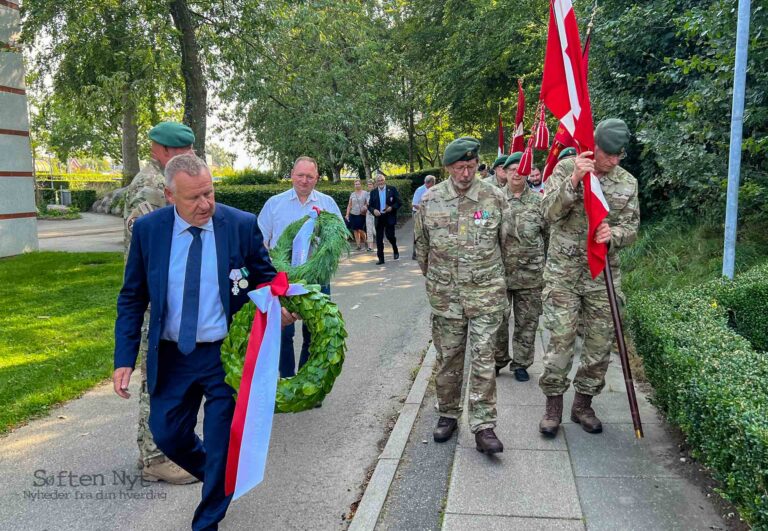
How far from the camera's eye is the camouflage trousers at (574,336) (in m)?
4.54

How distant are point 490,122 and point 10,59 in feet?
60.7

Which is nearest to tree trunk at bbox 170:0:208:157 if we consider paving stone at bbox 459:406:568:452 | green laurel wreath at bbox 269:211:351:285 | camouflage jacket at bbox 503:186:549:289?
green laurel wreath at bbox 269:211:351:285

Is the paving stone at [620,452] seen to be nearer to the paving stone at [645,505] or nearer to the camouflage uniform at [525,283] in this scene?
the paving stone at [645,505]

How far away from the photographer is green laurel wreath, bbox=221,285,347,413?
3.30 metres

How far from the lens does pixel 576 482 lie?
12.8 ft

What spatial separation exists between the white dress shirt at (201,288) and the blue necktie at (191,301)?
0.08 feet

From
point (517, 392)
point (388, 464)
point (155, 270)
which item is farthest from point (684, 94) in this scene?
point (155, 270)

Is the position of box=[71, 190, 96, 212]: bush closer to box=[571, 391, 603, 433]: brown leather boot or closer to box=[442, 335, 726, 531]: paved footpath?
box=[442, 335, 726, 531]: paved footpath

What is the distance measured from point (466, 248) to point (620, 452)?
1.76m

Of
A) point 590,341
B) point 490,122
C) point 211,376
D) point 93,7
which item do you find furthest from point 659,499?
point 490,122

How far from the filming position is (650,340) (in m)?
4.66

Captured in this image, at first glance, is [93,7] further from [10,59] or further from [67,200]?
[67,200]

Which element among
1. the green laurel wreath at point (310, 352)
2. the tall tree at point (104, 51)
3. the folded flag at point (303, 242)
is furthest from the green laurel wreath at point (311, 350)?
the tall tree at point (104, 51)

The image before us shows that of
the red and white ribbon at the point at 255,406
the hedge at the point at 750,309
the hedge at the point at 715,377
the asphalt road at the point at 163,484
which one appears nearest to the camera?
the hedge at the point at 715,377
